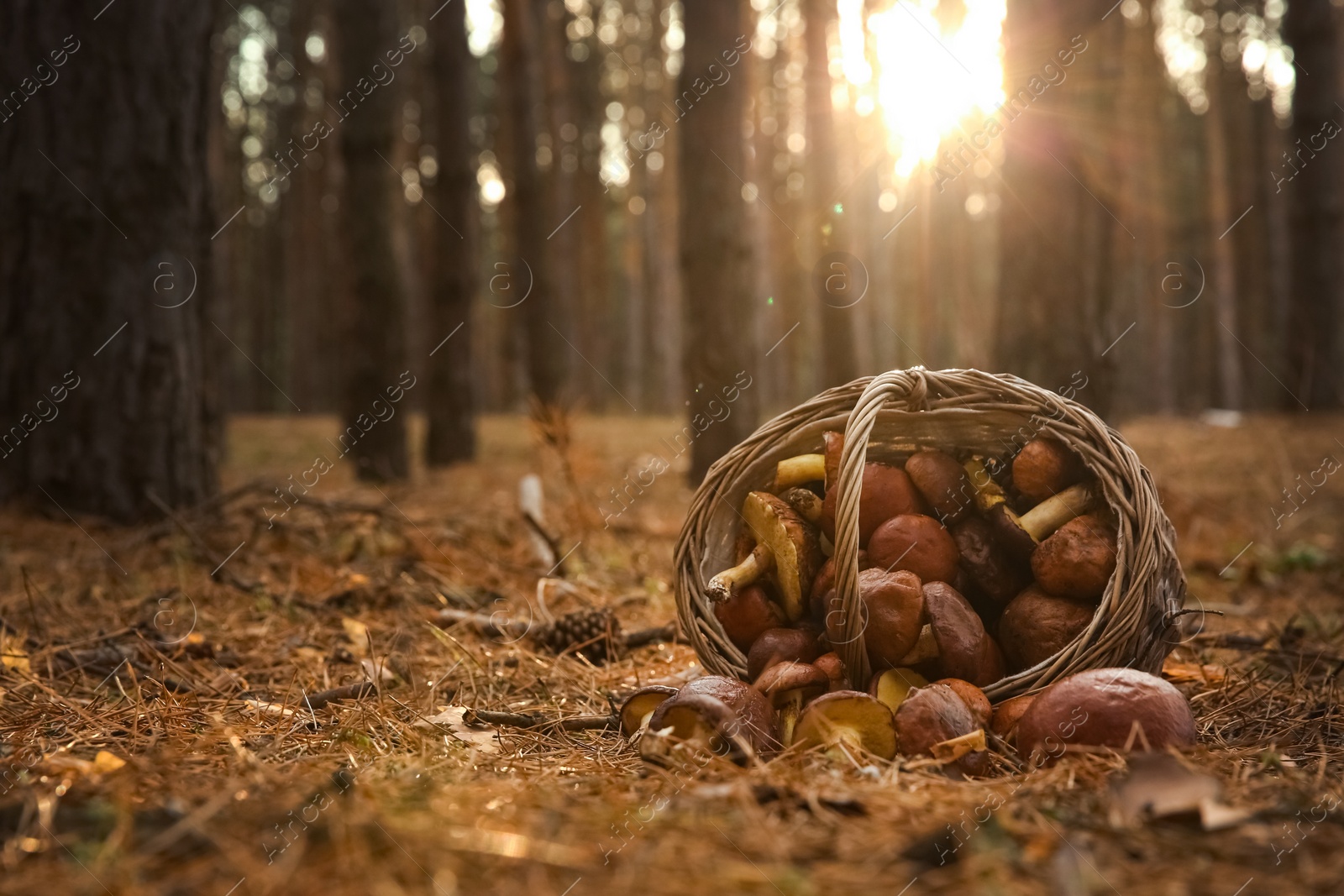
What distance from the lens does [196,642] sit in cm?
271

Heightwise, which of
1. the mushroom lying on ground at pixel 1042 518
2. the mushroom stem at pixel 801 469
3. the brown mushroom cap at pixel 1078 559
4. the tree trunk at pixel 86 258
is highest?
the tree trunk at pixel 86 258

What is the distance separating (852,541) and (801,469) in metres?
0.55

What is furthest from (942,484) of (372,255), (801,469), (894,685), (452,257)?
(452,257)

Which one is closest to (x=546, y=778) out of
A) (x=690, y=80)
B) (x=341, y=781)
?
(x=341, y=781)

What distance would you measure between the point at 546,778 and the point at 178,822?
64 centimetres

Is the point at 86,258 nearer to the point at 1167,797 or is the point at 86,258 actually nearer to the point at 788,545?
the point at 788,545

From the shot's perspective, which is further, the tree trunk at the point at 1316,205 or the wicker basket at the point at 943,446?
the tree trunk at the point at 1316,205

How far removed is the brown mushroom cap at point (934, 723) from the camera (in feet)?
5.94

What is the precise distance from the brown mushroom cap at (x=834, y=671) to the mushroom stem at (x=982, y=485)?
565mm

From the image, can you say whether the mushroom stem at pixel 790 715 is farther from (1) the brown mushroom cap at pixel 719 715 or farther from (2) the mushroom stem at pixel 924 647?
(2) the mushroom stem at pixel 924 647

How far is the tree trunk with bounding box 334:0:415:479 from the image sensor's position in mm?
7195

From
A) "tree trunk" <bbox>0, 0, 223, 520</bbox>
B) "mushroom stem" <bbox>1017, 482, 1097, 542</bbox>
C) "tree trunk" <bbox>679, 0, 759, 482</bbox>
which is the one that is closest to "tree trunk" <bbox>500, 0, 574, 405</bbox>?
"tree trunk" <bbox>679, 0, 759, 482</bbox>

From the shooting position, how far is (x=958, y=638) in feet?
6.76

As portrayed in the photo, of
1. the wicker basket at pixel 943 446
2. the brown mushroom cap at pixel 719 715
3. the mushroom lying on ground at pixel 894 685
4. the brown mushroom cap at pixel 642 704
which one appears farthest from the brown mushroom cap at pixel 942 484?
the brown mushroom cap at pixel 642 704
